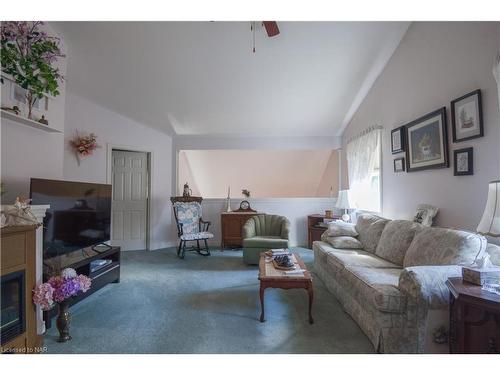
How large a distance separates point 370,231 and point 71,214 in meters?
3.34

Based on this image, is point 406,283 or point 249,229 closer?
point 406,283

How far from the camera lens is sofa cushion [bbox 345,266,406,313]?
173 centimetres

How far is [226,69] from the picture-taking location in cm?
357

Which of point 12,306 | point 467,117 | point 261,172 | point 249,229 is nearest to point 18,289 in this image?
point 12,306

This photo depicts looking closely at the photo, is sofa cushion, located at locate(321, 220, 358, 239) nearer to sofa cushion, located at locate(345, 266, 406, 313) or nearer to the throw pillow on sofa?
the throw pillow on sofa

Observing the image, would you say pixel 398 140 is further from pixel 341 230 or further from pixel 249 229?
pixel 249 229

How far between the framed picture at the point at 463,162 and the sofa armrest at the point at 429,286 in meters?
1.03

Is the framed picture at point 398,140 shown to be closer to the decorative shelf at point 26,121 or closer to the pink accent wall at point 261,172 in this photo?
the pink accent wall at point 261,172

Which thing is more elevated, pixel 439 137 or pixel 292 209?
pixel 439 137

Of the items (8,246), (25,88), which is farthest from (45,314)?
(25,88)

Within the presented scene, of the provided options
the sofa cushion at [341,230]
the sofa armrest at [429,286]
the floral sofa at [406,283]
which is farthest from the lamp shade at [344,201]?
the sofa armrest at [429,286]

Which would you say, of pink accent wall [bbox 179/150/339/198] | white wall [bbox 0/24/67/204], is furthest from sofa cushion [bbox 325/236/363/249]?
white wall [bbox 0/24/67/204]

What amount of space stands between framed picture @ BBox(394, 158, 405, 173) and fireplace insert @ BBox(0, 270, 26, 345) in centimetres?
387

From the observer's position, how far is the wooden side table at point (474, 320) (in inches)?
51.9
